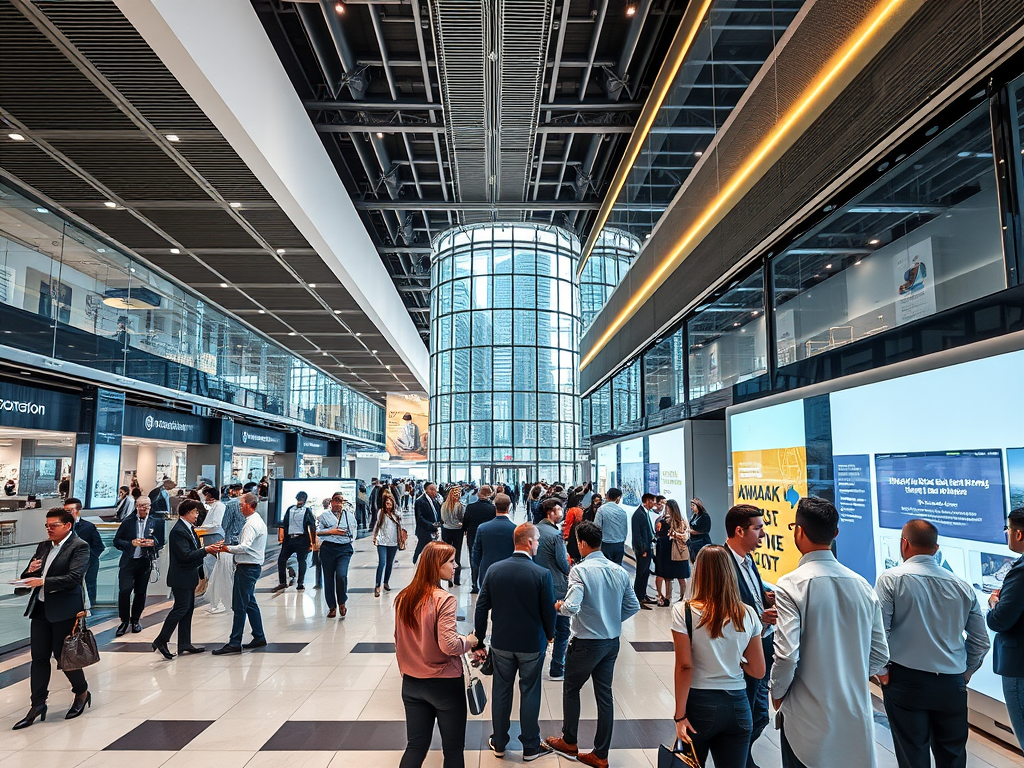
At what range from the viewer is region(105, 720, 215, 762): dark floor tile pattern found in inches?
168

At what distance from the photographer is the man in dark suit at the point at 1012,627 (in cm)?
316

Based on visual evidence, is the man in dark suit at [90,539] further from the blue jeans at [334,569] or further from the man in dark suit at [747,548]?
the man in dark suit at [747,548]

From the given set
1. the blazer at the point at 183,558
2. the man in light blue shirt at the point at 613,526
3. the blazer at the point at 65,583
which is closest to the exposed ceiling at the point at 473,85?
the man in light blue shirt at the point at 613,526

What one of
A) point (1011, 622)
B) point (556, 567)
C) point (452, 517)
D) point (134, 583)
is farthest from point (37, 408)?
point (1011, 622)

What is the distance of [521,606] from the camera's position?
3.97 meters

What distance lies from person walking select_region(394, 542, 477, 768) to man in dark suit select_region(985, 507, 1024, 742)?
2739 millimetres

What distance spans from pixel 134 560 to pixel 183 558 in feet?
5.40

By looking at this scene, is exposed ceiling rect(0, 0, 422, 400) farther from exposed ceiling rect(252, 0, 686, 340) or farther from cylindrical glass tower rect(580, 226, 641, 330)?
cylindrical glass tower rect(580, 226, 641, 330)

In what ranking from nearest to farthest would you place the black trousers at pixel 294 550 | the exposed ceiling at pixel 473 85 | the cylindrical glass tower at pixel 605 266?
the black trousers at pixel 294 550 < the exposed ceiling at pixel 473 85 < the cylindrical glass tower at pixel 605 266

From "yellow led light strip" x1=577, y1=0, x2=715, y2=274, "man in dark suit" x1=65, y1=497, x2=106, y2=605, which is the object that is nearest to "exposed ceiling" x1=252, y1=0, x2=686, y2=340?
"yellow led light strip" x1=577, y1=0, x2=715, y2=274

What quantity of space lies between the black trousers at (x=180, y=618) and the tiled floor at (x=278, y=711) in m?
0.22

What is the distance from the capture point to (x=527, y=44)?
35.1ft

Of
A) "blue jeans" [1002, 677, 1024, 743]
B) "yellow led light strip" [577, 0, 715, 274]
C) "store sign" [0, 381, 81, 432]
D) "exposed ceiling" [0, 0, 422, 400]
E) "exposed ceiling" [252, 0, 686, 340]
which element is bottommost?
"blue jeans" [1002, 677, 1024, 743]


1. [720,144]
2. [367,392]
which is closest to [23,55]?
[720,144]
